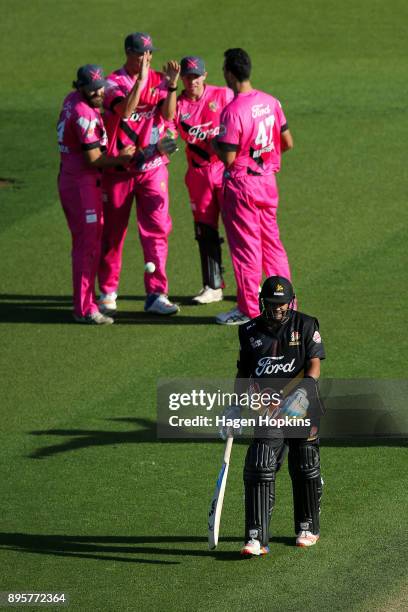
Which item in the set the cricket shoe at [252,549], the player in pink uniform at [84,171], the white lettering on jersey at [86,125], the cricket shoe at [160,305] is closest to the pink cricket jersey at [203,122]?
the player in pink uniform at [84,171]

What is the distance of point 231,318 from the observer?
13367 millimetres

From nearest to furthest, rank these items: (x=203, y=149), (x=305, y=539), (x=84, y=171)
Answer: (x=305, y=539) < (x=84, y=171) < (x=203, y=149)

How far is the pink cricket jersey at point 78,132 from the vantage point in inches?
504

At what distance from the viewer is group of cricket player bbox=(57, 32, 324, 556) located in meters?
12.6

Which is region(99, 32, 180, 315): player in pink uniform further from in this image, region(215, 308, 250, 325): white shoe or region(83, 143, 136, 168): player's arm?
region(215, 308, 250, 325): white shoe

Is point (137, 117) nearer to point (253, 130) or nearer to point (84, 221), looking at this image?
point (84, 221)

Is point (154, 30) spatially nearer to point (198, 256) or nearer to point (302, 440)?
point (198, 256)

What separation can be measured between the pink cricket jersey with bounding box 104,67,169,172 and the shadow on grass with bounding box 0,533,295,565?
199 inches

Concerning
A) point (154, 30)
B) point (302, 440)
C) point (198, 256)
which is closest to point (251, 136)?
point (198, 256)

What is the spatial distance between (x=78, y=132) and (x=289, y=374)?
481 cm

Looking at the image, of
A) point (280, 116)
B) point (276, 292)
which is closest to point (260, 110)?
point (280, 116)

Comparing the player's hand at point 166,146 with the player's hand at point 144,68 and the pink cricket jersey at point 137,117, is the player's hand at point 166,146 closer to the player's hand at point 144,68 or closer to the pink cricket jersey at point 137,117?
the pink cricket jersey at point 137,117

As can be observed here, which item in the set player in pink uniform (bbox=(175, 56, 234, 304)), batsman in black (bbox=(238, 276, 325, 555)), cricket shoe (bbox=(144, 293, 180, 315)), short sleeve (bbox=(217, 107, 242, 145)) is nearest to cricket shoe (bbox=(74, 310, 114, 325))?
cricket shoe (bbox=(144, 293, 180, 315))

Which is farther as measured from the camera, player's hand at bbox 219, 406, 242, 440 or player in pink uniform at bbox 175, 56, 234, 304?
player in pink uniform at bbox 175, 56, 234, 304
